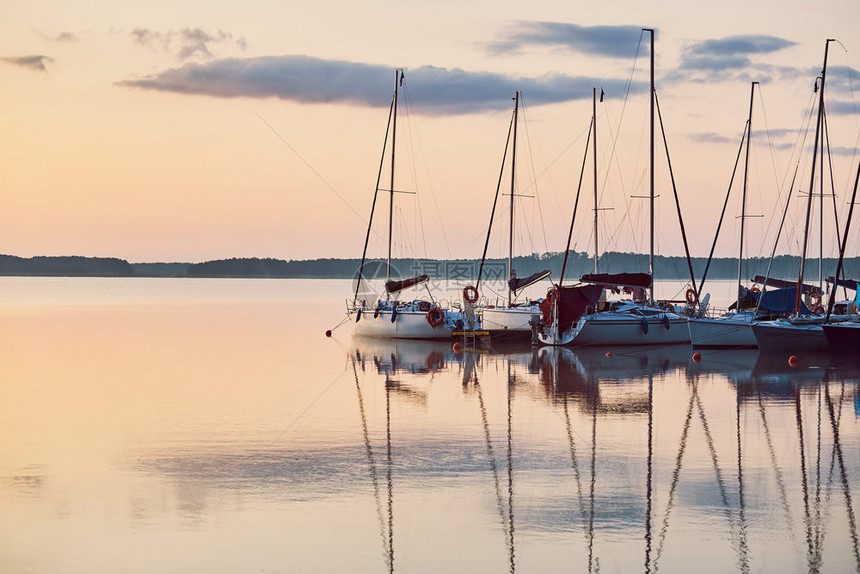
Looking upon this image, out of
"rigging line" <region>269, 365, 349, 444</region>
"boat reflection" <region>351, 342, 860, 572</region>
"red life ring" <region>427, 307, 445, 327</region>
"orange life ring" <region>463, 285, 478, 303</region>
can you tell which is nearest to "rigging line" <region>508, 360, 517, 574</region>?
"boat reflection" <region>351, 342, 860, 572</region>

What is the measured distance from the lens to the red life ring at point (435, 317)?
1772 inches

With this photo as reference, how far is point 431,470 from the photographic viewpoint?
15922mm

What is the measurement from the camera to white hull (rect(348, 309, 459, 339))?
45.8m

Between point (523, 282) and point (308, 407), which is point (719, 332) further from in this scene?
point (308, 407)

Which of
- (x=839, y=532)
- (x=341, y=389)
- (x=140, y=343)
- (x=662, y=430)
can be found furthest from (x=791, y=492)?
(x=140, y=343)

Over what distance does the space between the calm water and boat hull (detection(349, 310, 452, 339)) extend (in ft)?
44.2

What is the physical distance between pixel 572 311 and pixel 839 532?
29881 millimetres

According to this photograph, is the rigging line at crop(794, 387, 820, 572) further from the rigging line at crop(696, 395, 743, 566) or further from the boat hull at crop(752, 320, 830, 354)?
the boat hull at crop(752, 320, 830, 354)

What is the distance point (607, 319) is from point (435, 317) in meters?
8.34

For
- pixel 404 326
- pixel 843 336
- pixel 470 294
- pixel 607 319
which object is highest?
pixel 470 294

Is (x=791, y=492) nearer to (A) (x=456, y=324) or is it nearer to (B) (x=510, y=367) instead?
(B) (x=510, y=367)

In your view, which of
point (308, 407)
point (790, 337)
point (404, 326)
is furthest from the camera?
point (404, 326)

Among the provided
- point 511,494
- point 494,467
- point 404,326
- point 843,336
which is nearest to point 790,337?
point 843,336

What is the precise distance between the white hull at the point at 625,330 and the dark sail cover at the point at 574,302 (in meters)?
0.43
